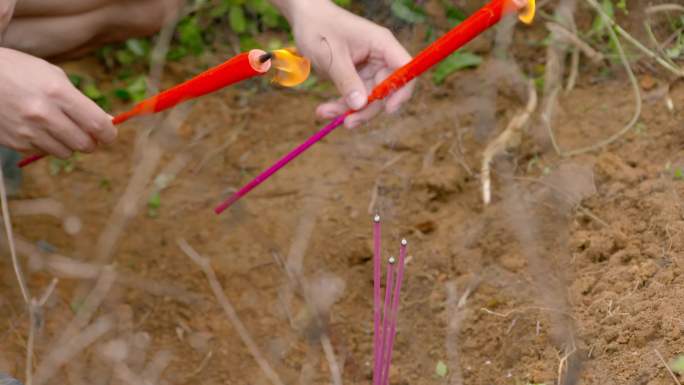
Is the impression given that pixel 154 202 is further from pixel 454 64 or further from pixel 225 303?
pixel 454 64

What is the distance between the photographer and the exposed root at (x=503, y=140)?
1.97 meters

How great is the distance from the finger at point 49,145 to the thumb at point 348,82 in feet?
1.50

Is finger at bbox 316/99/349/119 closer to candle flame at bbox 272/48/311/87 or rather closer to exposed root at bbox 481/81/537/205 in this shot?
candle flame at bbox 272/48/311/87

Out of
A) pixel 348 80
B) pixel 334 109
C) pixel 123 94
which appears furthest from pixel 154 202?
pixel 348 80

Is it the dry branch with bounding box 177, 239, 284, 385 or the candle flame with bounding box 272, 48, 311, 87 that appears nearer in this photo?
the candle flame with bounding box 272, 48, 311, 87

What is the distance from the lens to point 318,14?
1.71 m

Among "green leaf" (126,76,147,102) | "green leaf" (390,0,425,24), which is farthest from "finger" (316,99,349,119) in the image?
"green leaf" (126,76,147,102)

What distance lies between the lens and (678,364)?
1.37m

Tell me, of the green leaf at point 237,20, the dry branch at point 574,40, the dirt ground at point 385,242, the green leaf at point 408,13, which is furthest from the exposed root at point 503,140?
the green leaf at point 237,20

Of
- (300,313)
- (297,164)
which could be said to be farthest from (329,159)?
(300,313)

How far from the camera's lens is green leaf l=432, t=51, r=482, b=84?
2.22 m

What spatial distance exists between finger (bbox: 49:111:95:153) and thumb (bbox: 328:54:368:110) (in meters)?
0.41

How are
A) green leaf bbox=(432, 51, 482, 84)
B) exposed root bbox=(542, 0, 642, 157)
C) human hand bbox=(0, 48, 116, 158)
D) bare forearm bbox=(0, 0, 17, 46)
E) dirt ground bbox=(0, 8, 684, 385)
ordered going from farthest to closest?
green leaf bbox=(432, 51, 482, 84)
exposed root bbox=(542, 0, 642, 157)
bare forearm bbox=(0, 0, 17, 46)
dirt ground bbox=(0, 8, 684, 385)
human hand bbox=(0, 48, 116, 158)

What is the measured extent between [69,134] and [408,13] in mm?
1024
